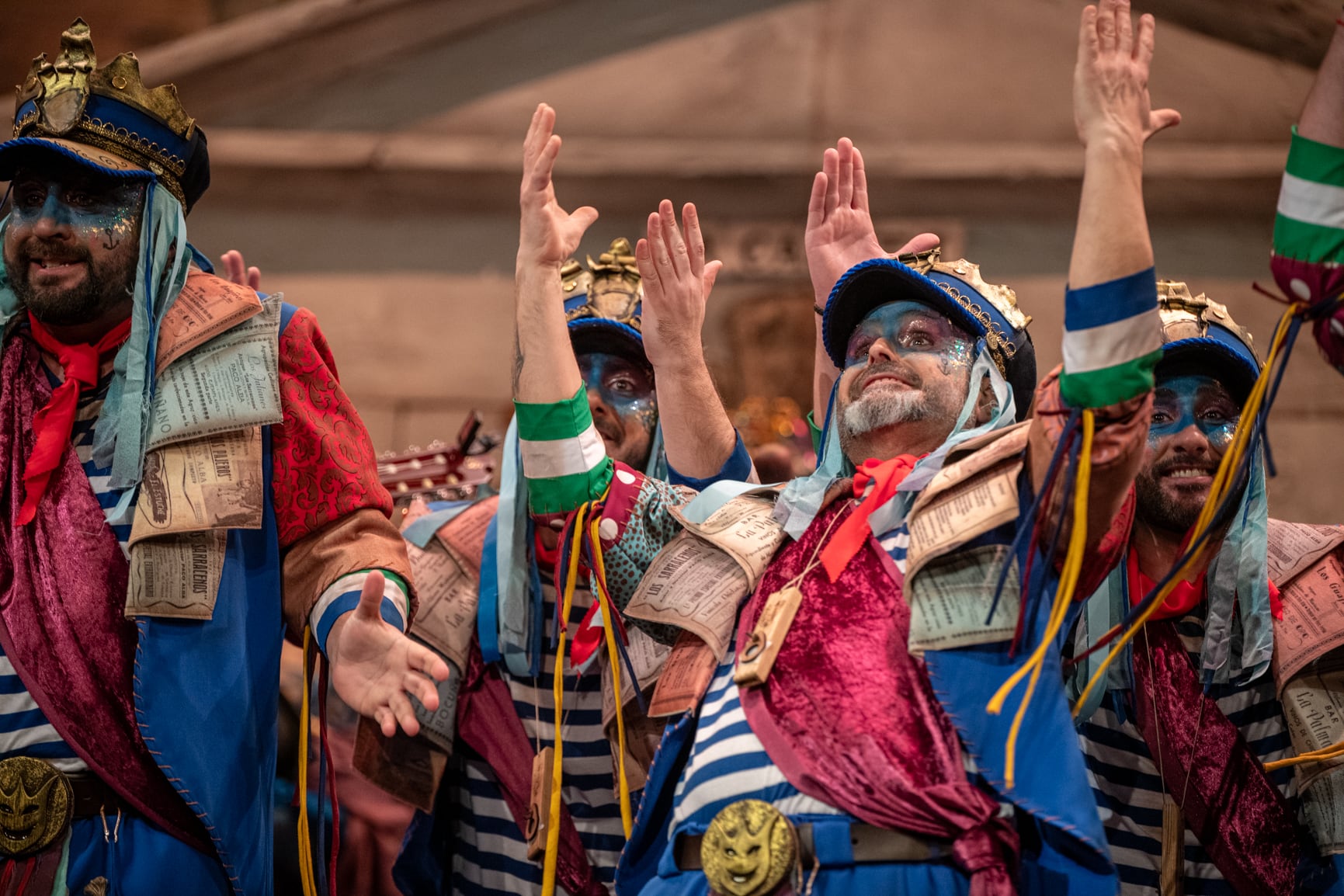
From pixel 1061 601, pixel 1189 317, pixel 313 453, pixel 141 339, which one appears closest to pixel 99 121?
pixel 141 339

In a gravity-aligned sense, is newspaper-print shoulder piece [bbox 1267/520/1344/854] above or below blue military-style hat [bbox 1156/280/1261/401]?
below

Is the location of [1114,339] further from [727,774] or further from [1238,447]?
[727,774]

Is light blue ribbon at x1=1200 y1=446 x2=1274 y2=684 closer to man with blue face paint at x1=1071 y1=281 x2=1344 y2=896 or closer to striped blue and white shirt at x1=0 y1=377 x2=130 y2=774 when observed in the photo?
man with blue face paint at x1=1071 y1=281 x2=1344 y2=896

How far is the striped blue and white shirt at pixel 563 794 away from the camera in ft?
9.94

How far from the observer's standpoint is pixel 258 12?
6348mm

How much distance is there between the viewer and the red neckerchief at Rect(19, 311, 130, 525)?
2.59 meters

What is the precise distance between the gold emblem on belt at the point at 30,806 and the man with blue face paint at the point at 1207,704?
65.7 inches

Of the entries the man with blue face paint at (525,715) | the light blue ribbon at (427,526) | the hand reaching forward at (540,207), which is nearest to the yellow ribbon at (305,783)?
the man with blue face paint at (525,715)

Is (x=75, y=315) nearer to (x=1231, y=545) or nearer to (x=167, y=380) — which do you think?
(x=167, y=380)

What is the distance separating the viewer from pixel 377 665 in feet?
7.99

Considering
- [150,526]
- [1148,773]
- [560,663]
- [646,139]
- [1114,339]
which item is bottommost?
[1148,773]

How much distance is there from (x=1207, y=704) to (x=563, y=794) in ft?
4.04

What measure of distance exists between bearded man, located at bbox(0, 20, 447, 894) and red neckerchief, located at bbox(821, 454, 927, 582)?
635mm

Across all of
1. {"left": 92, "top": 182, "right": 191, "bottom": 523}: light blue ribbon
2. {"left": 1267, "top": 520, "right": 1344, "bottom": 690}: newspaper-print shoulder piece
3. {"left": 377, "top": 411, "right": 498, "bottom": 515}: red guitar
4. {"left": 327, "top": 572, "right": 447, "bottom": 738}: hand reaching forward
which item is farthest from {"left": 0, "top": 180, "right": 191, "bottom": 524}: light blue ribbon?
{"left": 1267, "top": 520, "right": 1344, "bottom": 690}: newspaper-print shoulder piece
